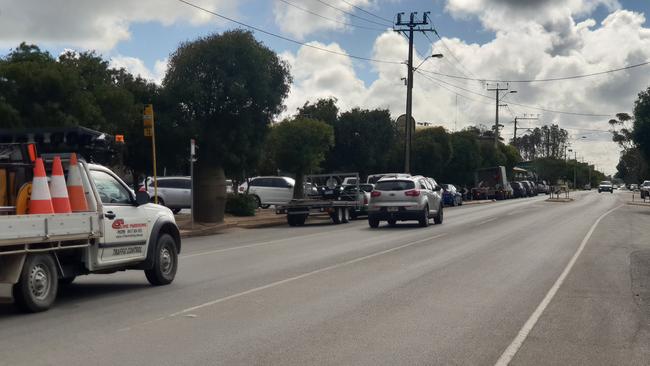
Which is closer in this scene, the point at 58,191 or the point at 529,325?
the point at 529,325

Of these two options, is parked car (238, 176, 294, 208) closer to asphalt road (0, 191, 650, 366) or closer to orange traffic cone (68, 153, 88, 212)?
asphalt road (0, 191, 650, 366)

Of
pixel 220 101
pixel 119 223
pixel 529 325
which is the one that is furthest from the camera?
pixel 220 101

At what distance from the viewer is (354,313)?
9242 millimetres

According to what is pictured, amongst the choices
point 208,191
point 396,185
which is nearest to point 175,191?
point 208,191

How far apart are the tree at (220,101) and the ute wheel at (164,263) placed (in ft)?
45.5

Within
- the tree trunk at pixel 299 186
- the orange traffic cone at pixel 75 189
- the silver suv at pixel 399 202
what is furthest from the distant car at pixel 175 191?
the orange traffic cone at pixel 75 189

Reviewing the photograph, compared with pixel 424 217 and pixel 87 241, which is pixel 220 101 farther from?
pixel 87 241

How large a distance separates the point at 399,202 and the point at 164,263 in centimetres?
1517

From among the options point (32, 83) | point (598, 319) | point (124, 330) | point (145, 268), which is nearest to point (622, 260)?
point (598, 319)

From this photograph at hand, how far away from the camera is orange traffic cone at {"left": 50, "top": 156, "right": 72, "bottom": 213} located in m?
9.86

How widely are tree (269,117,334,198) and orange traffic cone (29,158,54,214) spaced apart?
26.3 metres

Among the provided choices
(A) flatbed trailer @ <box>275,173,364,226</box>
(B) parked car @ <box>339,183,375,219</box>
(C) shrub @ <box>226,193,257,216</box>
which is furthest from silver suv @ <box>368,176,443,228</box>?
(C) shrub @ <box>226,193,257,216</box>

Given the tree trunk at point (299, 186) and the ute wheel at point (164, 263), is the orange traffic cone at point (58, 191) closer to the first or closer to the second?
the ute wheel at point (164, 263)

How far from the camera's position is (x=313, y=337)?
7820 millimetres
